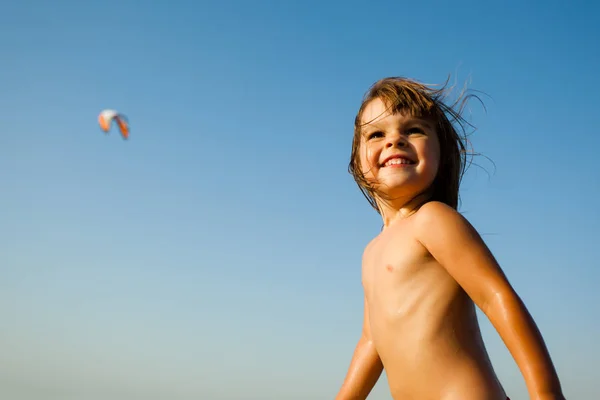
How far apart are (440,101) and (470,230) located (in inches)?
41.8

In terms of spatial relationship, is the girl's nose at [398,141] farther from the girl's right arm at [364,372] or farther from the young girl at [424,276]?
the girl's right arm at [364,372]

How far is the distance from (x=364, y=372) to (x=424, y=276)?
1048 millimetres

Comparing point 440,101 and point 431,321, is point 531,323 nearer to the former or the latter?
point 431,321

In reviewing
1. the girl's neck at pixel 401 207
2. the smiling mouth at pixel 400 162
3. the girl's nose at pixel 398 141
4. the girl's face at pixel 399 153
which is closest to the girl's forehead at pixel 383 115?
the girl's face at pixel 399 153

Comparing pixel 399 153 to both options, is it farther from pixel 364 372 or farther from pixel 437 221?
pixel 364 372

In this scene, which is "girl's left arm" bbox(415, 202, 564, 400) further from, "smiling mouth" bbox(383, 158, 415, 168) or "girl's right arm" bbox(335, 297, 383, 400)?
"girl's right arm" bbox(335, 297, 383, 400)

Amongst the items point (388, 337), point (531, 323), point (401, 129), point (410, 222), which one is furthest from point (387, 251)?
point (531, 323)

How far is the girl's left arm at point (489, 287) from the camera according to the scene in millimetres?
2449

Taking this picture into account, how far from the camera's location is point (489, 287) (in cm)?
270

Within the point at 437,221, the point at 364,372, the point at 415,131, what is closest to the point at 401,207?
the point at 415,131

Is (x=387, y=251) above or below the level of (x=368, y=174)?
below

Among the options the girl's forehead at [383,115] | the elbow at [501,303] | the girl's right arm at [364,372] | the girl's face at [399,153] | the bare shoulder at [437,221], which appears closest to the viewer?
the elbow at [501,303]

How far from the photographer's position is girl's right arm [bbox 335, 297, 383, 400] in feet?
12.4

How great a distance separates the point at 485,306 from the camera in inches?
106
